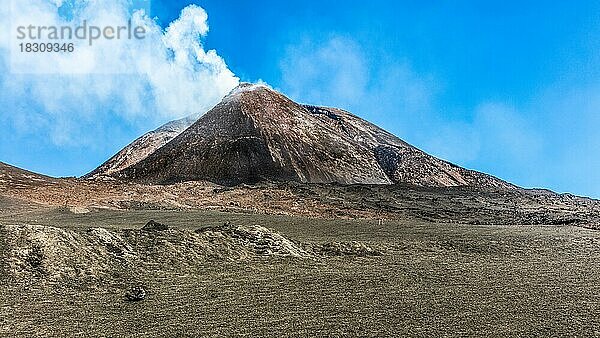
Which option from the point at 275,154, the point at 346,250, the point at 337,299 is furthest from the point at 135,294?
the point at 275,154

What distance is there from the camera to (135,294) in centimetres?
1030

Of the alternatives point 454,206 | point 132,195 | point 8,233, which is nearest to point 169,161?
point 132,195

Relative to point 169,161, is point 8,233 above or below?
below

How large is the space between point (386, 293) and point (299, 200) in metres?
24.9

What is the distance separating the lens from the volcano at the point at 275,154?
59.2 metres

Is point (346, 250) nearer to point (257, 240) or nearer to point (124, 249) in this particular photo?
point (257, 240)

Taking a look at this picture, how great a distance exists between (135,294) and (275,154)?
171 feet

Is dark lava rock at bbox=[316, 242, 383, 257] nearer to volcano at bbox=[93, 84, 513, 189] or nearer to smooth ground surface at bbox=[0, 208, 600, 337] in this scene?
smooth ground surface at bbox=[0, 208, 600, 337]

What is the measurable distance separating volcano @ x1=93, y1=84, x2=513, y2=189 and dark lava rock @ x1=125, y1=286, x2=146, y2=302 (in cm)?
4431

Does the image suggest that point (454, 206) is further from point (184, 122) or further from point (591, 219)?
point (184, 122)

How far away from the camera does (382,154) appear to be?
76188 millimetres

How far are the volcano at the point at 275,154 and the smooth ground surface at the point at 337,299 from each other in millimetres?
41848

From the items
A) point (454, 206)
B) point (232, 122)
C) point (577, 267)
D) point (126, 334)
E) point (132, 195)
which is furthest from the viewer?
point (232, 122)

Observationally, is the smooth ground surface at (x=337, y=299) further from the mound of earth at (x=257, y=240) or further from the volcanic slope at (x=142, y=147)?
the volcanic slope at (x=142, y=147)
